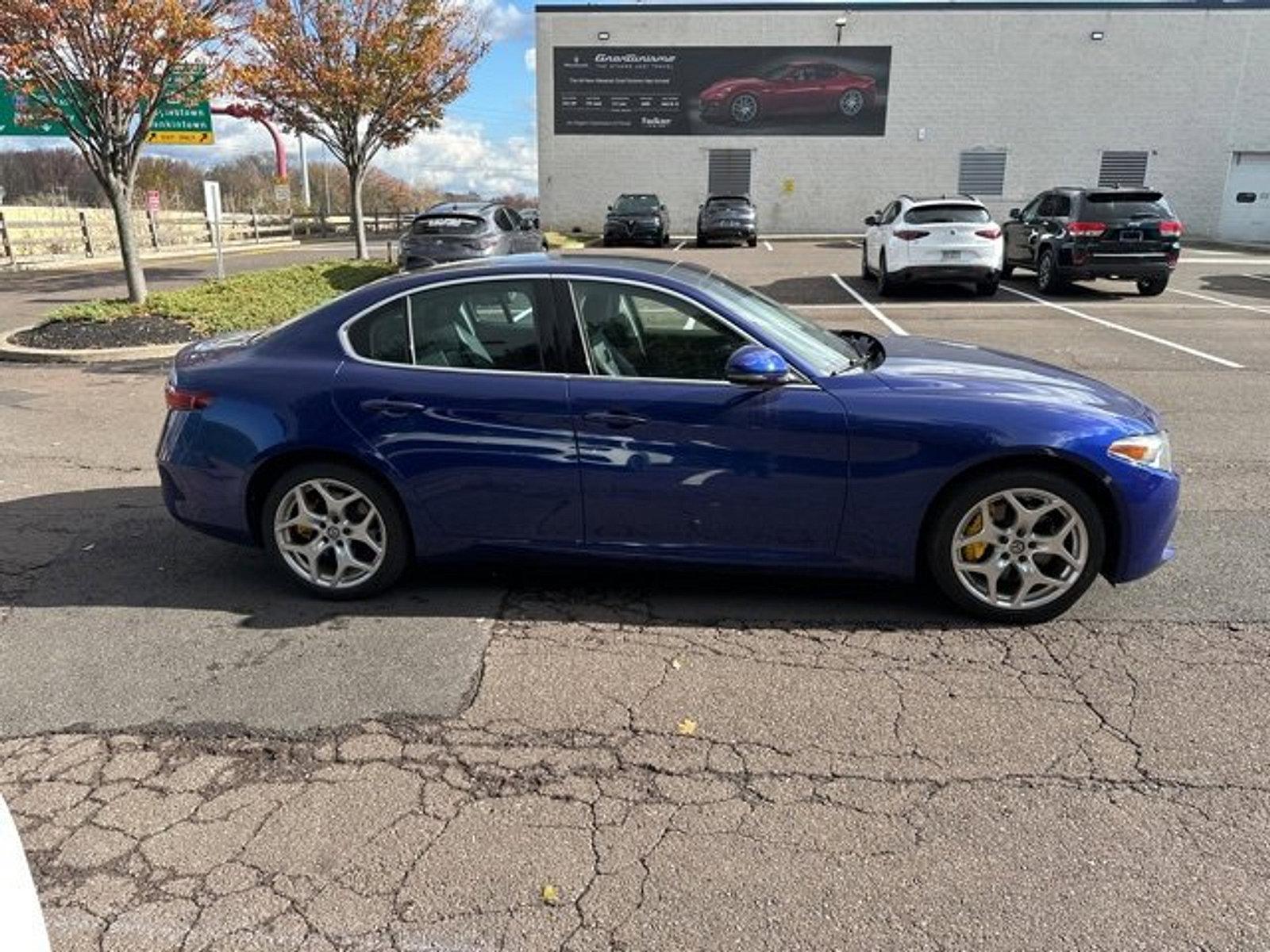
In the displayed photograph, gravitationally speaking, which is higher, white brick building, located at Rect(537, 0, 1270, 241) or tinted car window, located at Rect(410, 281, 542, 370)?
white brick building, located at Rect(537, 0, 1270, 241)

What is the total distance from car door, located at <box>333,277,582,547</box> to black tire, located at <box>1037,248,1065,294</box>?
1388 cm

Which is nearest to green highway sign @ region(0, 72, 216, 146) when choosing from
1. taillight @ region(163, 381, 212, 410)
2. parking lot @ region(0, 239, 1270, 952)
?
taillight @ region(163, 381, 212, 410)

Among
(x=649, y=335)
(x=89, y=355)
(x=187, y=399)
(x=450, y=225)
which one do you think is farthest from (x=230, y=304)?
(x=649, y=335)

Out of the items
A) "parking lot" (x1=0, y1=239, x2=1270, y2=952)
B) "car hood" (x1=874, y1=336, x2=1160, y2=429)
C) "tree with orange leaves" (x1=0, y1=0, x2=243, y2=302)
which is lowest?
"parking lot" (x1=0, y1=239, x2=1270, y2=952)

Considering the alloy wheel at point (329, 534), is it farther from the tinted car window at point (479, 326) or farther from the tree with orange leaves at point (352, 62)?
the tree with orange leaves at point (352, 62)

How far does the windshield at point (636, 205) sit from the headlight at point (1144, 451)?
25.5 metres

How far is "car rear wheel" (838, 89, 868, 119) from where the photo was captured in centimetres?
3334

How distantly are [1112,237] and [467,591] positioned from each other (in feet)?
46.3

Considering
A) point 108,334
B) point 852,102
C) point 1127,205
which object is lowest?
point 108,334

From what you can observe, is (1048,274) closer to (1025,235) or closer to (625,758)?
(1025,235)

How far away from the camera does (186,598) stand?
441 centimetres

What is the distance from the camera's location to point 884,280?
16.0 m

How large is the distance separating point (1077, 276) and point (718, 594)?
44.5 feet

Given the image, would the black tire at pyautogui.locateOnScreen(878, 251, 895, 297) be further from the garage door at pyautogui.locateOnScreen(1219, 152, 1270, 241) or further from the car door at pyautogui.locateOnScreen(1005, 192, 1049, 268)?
the garage door at pyautogui.locateOnScreen(1219, 152, 1270, 241)
